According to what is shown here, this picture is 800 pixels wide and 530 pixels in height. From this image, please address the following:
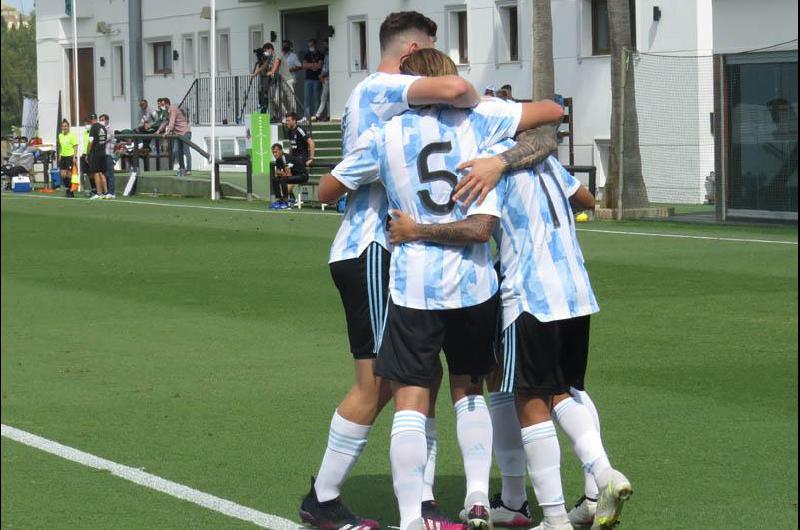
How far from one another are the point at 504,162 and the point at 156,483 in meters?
2.36

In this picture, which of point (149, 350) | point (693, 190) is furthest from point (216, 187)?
point (149, 350)

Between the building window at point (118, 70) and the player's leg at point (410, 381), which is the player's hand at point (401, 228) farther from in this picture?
the building window at point (118, 70)

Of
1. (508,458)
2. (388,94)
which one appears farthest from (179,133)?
(388,94)

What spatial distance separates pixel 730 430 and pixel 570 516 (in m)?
2.16

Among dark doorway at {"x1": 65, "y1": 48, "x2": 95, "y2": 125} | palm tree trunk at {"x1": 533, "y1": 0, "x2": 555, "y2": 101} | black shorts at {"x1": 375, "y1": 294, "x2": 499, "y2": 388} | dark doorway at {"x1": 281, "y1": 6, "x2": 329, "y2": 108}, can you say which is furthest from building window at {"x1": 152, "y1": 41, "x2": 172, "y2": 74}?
black shorts at {"x1": 375, "y1": 294, "x2": 499, "y2": 388}

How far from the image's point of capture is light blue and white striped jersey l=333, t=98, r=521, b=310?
16.4 feet

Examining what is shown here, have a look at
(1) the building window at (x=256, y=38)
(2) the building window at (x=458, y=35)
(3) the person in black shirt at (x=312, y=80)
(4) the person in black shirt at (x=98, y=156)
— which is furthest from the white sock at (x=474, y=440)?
(1) the building window at (x=256, y=38)

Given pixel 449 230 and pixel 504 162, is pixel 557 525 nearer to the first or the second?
pixel 449 230

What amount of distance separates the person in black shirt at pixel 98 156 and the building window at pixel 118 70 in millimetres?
18274

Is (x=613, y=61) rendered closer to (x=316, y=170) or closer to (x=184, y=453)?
Answer: (x=316, y=170)

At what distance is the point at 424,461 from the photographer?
520 cm

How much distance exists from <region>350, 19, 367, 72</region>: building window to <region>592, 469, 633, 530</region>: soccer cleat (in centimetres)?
3757

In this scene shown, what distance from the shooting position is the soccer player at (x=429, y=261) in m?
5.01

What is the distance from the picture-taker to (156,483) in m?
6.48
